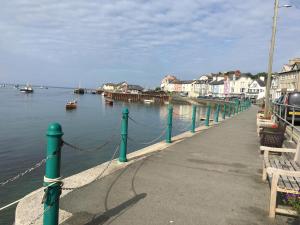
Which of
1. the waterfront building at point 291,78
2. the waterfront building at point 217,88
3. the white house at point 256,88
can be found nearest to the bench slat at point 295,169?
the waterfront building at point 291,78

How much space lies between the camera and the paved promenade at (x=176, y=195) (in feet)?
14.6

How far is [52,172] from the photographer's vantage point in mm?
3553

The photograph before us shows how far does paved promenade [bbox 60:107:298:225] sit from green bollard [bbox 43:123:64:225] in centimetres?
70

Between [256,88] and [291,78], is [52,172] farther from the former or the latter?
[256,88]

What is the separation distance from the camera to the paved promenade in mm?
4453

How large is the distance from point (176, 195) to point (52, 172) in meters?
2.50

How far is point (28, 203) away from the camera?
193 inches

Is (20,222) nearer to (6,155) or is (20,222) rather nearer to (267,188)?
(267,188)

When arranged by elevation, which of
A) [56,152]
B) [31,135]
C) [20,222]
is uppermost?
[56,152]

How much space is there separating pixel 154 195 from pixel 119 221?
1150mm

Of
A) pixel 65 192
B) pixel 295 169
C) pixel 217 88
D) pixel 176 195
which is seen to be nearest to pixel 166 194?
pixel 176 195

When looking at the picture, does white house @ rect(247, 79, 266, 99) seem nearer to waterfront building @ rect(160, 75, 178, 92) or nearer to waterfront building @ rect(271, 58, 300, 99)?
waterfront building @ rect(271, 58, 300, 99)

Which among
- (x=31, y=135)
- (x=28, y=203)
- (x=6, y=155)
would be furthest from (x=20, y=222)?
(x=31, y=135)

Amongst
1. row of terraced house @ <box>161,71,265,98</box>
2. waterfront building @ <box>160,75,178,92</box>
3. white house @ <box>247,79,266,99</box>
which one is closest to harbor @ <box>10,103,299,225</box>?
row of terraced house @ <box>161,71,265,98</box>
